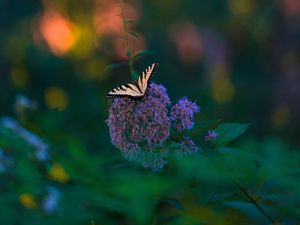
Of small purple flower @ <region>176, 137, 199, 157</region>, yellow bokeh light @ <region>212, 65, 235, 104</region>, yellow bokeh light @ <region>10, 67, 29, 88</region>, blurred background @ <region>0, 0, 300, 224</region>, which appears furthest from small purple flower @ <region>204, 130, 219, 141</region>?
yellow bokeh light @ <region>212, 65, 235, 104</region>

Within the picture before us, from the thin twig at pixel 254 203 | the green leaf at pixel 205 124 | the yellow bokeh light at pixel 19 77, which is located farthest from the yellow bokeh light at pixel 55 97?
the thin twig at pixel 254 203

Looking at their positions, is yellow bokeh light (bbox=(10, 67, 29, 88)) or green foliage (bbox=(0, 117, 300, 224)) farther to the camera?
yellow bokeh light (bbox=(10, 67, 29, 88))

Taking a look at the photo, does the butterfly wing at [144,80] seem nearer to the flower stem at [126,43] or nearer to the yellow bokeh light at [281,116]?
the flower stem at [126,43]

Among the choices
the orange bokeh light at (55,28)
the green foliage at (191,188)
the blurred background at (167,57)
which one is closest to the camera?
the green foliage at (191,188)

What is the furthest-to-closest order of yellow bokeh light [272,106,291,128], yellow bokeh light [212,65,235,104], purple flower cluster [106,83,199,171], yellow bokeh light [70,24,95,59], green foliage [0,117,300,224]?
1. yellow bokeh light [70,24,95,59]
2. yellow bokeh light [212,65,235,104]
3. yellow bokeh light [272,106,291,128]
4. purple flower cluster [106,83,199,171]
5. green foliage [0,117,300,224]

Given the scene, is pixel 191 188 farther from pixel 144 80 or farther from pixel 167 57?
pixel 167 57

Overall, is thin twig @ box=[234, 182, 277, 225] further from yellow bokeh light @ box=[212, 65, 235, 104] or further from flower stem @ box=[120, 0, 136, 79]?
yellow bokeh light @ box=[212, 65, 235, 104]
